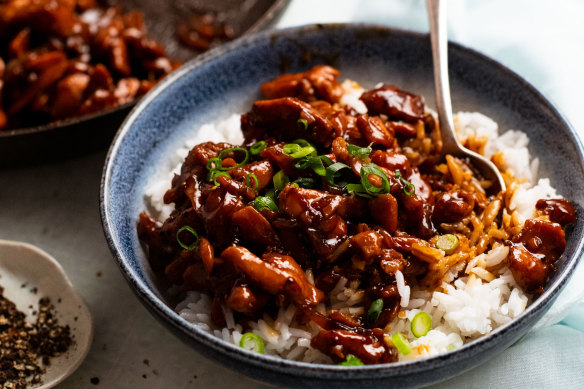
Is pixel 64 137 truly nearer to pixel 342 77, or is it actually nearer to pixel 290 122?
pixel 290 122

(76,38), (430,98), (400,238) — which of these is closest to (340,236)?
(400,238)

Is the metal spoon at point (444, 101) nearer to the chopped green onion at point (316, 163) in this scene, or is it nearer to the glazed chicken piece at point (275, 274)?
the chopped green onion at point (316, 163)

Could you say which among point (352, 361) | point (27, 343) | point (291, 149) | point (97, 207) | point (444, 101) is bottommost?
point (27, 343)

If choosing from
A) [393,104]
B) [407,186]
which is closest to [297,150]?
[407,186]

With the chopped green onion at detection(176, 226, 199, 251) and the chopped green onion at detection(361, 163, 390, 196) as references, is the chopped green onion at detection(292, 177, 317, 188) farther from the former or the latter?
the chopped green onion at detection(176, 226, 199, 251)

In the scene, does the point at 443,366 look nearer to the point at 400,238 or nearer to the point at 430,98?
the point at 400,238

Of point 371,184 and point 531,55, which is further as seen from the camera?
point 531,55
